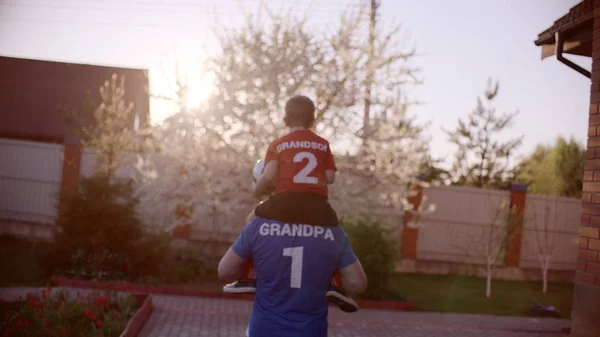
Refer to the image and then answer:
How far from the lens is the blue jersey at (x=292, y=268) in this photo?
321cm

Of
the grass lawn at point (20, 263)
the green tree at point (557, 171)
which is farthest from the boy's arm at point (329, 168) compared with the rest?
the green tree at point (557, 171)

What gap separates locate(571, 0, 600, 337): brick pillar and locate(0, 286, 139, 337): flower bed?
4.82 m

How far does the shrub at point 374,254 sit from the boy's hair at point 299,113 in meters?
8.07

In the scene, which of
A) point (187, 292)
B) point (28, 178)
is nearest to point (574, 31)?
point (187, 292)

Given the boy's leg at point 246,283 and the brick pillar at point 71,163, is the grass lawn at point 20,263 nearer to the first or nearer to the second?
the brick pillar at point 71,163

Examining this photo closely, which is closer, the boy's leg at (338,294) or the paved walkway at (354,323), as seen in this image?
the boy's leg at (338,294)

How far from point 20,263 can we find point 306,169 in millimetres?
10872

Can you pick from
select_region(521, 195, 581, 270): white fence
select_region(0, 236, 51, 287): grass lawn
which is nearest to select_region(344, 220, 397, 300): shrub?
select_region(0, 236, 51, 287): grass lawn

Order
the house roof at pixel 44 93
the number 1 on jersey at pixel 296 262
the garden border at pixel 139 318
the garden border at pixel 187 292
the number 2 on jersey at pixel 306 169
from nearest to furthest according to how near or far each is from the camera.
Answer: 1. the number 1 on jersey at pixel 296 262
2. the number 2 on jersey at pixel 306 169
3. the garden border at pixel 139 318
4. the garden border at pixel 187 292
5. the house roof at pixel 44 93

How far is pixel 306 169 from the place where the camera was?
332cm

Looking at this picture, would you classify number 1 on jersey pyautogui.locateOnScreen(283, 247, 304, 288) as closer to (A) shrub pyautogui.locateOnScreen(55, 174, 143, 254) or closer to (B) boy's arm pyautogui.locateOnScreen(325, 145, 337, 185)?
(B) boy's arm pyautogui.locateOnScreen(325, 145, 337, 185)


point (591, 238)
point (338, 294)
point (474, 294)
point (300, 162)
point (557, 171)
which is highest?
point (557, 171)

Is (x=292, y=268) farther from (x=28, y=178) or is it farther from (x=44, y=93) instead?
(x=44, y=93)

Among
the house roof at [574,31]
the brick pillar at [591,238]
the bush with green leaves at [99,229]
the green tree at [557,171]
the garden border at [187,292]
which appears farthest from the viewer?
the green tree at [557,171]
